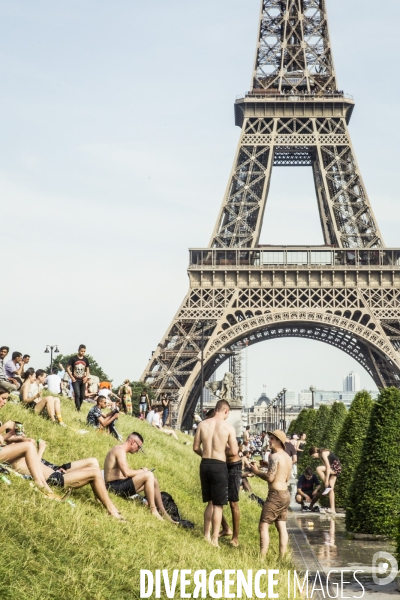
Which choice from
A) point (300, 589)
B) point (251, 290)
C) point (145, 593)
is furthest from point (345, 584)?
point (251, 290)

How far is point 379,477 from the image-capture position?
16.1 metres

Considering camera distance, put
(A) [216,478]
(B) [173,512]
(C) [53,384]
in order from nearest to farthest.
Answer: (A) [216,478] < (B) [173,512] < (C) [53,384]

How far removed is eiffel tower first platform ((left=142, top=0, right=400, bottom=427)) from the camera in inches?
2215

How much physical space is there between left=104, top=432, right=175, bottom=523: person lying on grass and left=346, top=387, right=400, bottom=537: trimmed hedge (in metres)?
4.00

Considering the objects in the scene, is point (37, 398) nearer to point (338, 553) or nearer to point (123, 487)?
point (123, 487)

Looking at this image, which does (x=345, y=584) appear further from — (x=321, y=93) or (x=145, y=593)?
(x=321, y=93)

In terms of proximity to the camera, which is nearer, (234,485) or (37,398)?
(234,485)

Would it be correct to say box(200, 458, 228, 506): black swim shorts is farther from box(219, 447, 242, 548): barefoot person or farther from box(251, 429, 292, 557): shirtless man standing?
box(219, 447, 242, 548): barefoot person

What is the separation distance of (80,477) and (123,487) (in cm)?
175

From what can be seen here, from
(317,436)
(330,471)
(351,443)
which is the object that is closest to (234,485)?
(330,471)

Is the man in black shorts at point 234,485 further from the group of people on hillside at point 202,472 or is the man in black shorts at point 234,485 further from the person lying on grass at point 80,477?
the person lying on grass at point 80,477

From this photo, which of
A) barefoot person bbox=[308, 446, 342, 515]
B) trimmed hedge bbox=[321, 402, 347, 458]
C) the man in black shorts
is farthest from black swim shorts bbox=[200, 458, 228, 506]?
trimmed hedge bbox=[321, 402, 347, 458]
